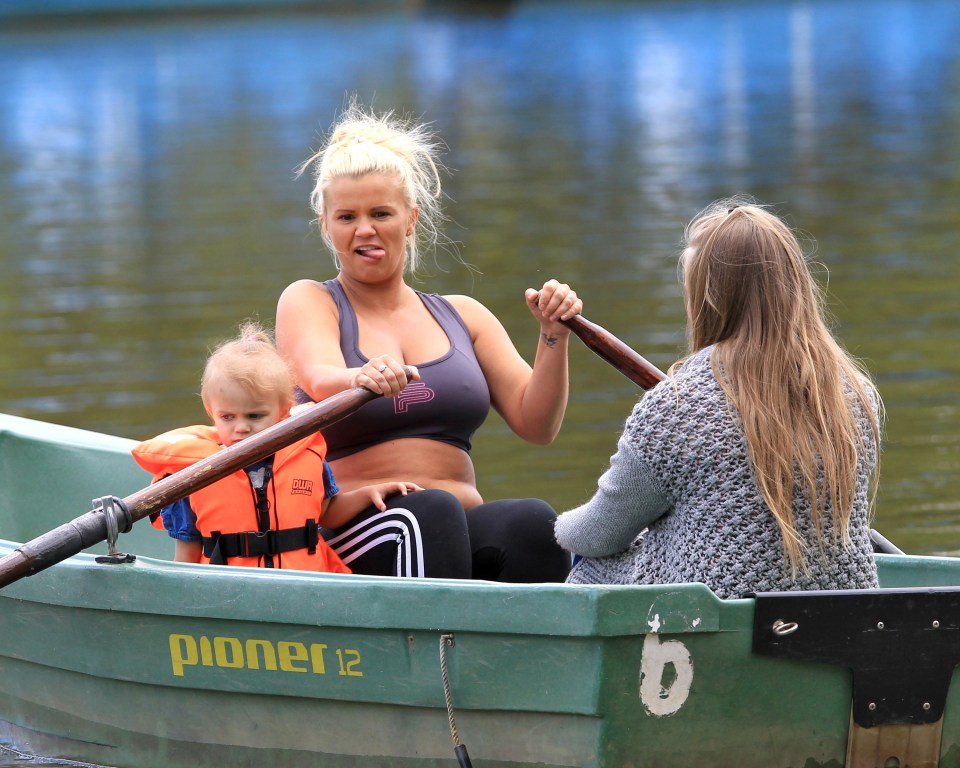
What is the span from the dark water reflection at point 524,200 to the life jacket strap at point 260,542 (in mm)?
2453

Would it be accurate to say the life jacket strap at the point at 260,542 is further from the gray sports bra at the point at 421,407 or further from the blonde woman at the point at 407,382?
the gray sports bra at the point at 421,407

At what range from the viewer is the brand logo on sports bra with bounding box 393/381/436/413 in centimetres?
386

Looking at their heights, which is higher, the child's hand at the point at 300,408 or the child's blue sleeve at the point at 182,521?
the child's hand at the point at 300,408

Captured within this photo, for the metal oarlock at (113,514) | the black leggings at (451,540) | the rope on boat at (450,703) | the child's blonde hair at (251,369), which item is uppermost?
the child's blonde hair at (251,369)

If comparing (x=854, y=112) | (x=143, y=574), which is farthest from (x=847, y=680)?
(x=854, y=112)

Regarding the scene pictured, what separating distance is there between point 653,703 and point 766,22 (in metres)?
41.0

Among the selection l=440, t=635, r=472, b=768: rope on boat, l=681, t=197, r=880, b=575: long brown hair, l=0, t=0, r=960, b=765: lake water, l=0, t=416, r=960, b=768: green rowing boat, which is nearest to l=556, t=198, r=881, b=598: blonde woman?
l=681, t=197, r=880, b=575: long brown hair

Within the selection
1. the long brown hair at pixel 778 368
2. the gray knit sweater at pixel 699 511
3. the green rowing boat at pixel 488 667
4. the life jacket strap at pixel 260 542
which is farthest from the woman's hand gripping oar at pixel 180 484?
the long brown hair at pixel 778 368

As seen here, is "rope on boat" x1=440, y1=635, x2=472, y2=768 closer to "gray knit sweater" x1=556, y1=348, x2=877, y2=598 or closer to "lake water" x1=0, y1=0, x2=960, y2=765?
"gray knit sweater" x1=556, y1=348, x2=877, y2=598

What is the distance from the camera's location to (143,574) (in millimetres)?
3555

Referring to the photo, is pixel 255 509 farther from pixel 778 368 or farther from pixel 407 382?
pixel 778 368

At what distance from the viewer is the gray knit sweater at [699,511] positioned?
3014 millimetres

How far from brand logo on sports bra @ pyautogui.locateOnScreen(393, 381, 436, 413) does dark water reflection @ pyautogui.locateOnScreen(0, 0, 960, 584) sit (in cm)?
228

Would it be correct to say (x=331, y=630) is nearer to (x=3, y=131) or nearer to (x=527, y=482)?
(x=527, y=482)
